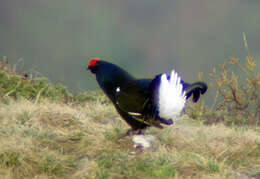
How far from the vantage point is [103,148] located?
4.52 metres

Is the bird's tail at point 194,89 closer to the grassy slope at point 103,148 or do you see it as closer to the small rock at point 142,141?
the grassy slope at point 103,148

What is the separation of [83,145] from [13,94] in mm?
2645

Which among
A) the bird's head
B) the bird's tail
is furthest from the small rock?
the bird's head

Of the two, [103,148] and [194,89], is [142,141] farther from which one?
[194,89]

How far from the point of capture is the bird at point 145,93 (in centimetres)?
414

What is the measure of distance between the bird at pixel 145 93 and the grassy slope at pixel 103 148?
0.44 metres

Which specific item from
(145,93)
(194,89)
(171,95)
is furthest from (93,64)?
(194,89)

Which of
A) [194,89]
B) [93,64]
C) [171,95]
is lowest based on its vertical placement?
[171,95]

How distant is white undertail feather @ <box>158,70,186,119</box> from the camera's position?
4105mm

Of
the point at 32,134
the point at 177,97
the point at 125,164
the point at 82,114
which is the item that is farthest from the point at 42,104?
the point at 177,97

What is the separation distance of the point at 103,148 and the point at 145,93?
85 cm

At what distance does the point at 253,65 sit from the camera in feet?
21.4

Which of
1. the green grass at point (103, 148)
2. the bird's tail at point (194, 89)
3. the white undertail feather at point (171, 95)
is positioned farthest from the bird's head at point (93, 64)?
the bird's tail at point (194, 89)

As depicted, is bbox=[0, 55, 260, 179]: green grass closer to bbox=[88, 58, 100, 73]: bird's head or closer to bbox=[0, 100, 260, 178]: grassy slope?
bbox=[0, 100, 260, 178]: grassy slope
